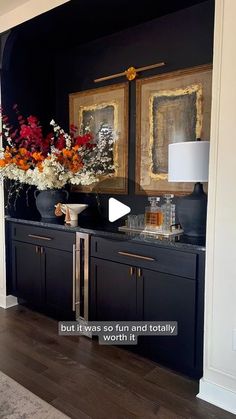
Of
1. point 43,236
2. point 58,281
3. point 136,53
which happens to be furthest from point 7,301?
point 136,53

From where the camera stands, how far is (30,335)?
2691 mm

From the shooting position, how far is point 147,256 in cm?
220

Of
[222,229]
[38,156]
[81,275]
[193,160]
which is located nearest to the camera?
[222,229]

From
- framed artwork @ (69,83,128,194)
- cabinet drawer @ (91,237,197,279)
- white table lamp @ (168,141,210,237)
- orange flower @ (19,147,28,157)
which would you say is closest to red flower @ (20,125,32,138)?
orange flower @ (19,147,28,157)

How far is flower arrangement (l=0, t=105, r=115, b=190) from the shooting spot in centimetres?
275

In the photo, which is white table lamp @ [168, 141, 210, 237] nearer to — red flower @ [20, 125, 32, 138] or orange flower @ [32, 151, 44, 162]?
orange flower @ [32, 151, 44, 162]

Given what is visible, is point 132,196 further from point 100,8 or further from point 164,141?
Result: point 100,8

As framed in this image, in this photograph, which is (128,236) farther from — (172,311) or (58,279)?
(58,279)

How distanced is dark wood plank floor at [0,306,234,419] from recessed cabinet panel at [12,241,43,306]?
39 cm

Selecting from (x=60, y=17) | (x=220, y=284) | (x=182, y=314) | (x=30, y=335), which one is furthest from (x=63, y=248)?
(x=60, y=17)

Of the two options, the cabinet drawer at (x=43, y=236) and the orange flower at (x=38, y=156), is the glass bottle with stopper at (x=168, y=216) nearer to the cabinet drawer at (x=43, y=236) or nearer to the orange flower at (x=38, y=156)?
the cabinet drawer at (x=43, y=236)

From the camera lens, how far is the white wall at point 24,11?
99.3 inches

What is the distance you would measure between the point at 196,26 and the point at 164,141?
89 cm

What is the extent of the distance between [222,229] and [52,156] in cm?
157
